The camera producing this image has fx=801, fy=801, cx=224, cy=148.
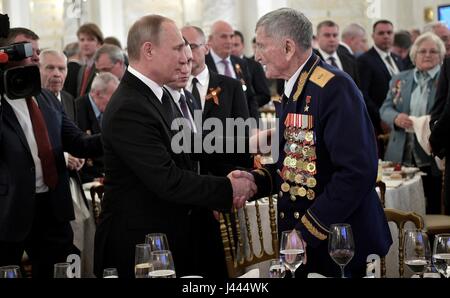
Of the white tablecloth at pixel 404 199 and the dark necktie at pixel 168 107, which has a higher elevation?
the dark necktie at pixel 168 107

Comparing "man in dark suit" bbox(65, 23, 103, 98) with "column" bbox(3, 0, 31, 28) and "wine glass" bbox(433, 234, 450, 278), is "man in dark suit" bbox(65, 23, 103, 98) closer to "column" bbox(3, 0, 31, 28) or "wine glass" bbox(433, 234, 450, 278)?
"column" bbox(3, 0, 31, 28)

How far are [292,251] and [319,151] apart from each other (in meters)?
0.59

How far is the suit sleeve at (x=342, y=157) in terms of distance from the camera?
9.94 feet

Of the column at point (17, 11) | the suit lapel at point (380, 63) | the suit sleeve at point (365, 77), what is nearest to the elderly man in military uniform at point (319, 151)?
the suit sleeve at point (365, 77)

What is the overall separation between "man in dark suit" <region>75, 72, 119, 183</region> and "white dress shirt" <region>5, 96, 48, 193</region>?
1.77 metres

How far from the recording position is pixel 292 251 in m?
2.74

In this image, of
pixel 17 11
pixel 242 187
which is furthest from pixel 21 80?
pixel 17 11

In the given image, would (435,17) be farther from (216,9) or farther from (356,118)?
(356,118)

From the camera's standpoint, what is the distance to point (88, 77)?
7980mm

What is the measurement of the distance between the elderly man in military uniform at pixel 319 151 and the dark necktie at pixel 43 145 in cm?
161

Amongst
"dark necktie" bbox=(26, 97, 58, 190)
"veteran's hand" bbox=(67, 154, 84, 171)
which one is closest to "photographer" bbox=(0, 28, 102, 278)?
"dark necktie" bbox=(26, 97, 58, 190)

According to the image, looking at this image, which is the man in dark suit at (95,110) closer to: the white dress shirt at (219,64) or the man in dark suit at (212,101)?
the man in dark suit at (212,101)

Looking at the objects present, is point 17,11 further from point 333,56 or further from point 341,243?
point 341,243
